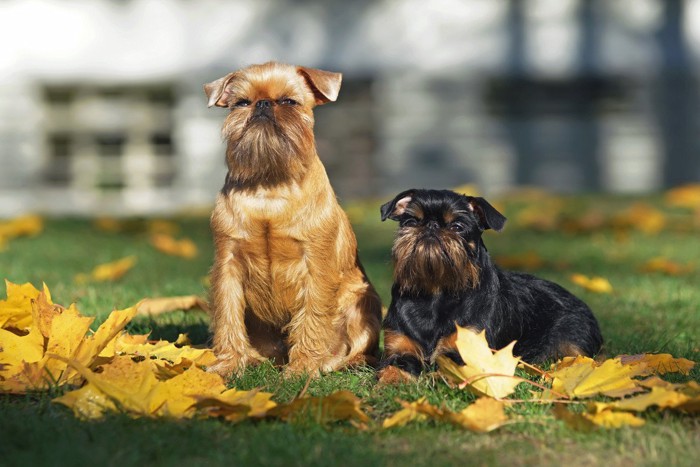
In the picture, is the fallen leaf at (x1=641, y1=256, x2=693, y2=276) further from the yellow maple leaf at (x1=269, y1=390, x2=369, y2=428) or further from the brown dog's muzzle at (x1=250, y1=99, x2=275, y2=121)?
the yellow maple leaf at (x1=269, y1=390, x2=369, y2=428)

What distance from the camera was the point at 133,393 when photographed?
11.9ft

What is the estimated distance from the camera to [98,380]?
11.7 ft

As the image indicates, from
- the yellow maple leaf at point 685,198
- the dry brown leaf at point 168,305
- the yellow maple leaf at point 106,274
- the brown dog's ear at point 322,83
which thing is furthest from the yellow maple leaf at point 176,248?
the yellow maple leaf at point 685,198

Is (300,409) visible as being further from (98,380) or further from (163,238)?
(163,238)

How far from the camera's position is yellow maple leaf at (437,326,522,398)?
151 inches

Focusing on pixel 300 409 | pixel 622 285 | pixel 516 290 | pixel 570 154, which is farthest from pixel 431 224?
pixel 570 154

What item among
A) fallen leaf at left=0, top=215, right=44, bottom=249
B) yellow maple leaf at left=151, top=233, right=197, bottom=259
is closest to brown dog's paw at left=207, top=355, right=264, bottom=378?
yellow maple leaf at left=151, top=233, right=197, bottom=259

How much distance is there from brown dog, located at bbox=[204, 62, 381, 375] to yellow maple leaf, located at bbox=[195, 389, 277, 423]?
2.80 feet

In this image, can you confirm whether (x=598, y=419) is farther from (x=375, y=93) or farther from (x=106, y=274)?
(x=375, y=93)

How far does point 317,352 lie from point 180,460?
1.50m

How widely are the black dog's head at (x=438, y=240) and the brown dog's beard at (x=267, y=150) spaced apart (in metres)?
0.50

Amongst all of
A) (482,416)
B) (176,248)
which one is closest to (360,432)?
(482,416)

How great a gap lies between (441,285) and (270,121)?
110cm

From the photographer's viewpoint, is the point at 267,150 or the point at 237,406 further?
the point at 267,150
